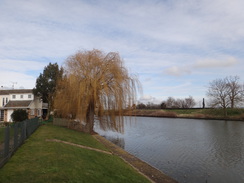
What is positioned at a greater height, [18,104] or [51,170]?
[18,104]

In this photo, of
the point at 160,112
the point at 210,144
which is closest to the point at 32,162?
the point at 210,144

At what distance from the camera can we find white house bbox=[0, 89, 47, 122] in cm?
3042

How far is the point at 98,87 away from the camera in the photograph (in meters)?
19.8

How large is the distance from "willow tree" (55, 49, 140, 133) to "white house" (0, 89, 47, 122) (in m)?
13.1

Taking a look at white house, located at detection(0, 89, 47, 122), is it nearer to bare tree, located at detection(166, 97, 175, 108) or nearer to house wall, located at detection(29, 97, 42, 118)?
Answer: house wall, located at detection(29, 97, 42, 118)

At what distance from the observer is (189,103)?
104m

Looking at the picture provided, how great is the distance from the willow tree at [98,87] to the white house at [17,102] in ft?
42.9

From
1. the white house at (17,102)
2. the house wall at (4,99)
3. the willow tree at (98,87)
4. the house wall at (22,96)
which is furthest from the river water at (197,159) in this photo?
the house wall at (4,99)

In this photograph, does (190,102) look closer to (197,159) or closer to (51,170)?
(197,159)

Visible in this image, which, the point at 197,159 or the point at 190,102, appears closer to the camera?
the point at 197,159

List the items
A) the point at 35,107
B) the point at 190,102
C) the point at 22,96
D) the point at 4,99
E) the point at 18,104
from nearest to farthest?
the point at 18,104
the point at 22,96
the point at 4,99
the point at 35,107
the point at 190,102

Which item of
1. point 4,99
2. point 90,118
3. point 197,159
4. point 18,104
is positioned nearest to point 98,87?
point 90,118

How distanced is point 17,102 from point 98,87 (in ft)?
59.4

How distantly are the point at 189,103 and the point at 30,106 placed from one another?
286ft
